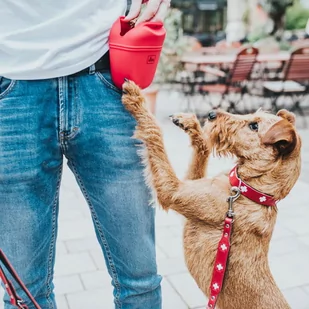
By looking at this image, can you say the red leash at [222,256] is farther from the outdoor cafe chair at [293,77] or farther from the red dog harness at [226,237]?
the outdoor cafe chair at [293,77]

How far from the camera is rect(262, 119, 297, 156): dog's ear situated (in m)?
1.93

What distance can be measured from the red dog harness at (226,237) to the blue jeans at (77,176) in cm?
24

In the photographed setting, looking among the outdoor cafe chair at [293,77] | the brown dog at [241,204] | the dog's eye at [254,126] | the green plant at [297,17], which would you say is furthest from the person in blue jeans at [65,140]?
the green plant at [297,17]

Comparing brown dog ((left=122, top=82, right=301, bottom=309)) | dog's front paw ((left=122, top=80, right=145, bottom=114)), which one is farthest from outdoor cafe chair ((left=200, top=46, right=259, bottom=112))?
dog's front paw ((left=122, top=80, right=145, bottom=114))

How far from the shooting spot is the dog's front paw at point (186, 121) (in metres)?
2.06

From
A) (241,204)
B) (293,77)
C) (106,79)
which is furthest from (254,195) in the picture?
(293,77)

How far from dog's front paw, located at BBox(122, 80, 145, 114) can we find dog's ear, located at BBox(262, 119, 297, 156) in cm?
60

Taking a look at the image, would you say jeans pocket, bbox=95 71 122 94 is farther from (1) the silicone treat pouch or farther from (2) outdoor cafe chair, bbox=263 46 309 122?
(2) outdoor cafe chair, bbox=263 46 309 122

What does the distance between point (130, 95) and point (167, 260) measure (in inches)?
84.6

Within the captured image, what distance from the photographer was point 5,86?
1535 mm

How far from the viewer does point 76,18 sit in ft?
5.03

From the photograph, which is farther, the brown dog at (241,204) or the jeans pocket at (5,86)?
the brown dog at (241,204)

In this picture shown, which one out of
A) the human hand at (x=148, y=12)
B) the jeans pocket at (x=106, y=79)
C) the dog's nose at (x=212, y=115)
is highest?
the human hand at (x=148, y=12)

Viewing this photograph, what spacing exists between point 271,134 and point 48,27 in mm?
995
